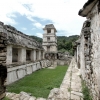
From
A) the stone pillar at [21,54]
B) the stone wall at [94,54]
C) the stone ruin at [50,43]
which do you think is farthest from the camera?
the stone ruin at [50,43]

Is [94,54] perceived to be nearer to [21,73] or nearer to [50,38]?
[21,73]

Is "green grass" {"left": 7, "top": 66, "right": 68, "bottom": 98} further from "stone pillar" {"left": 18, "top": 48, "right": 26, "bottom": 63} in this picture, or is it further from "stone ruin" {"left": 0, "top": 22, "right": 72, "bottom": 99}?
"stone pillar" {"left": 18, "top": 48, "right": 26, "bottom": 63}

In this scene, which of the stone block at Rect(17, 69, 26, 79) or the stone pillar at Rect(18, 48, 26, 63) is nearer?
the stone block at Rect(17, 69, 26, 79)

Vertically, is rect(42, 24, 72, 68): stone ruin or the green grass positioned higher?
rect(42, 24, 72, 68): stone ruin

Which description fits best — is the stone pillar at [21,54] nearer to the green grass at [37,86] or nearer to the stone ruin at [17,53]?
the stone ruin at [17,53]

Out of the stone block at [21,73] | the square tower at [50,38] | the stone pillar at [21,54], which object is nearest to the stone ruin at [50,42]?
the square tower at [50,38]

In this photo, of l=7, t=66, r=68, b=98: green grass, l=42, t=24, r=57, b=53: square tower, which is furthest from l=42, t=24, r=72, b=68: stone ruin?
l=7, t=66, r=68, b=98: green grass

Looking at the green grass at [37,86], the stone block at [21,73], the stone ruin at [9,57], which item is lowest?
the green grass at [37,86]

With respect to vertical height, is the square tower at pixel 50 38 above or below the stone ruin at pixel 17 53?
above

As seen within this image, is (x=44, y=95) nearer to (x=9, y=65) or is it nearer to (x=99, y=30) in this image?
(x=9, y=65)

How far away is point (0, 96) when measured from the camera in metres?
3.29

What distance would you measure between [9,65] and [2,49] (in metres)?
3.84

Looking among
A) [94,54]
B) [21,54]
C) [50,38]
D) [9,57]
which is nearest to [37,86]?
[9,57]

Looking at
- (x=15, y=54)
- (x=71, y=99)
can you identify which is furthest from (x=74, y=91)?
(x=15, y=54)
